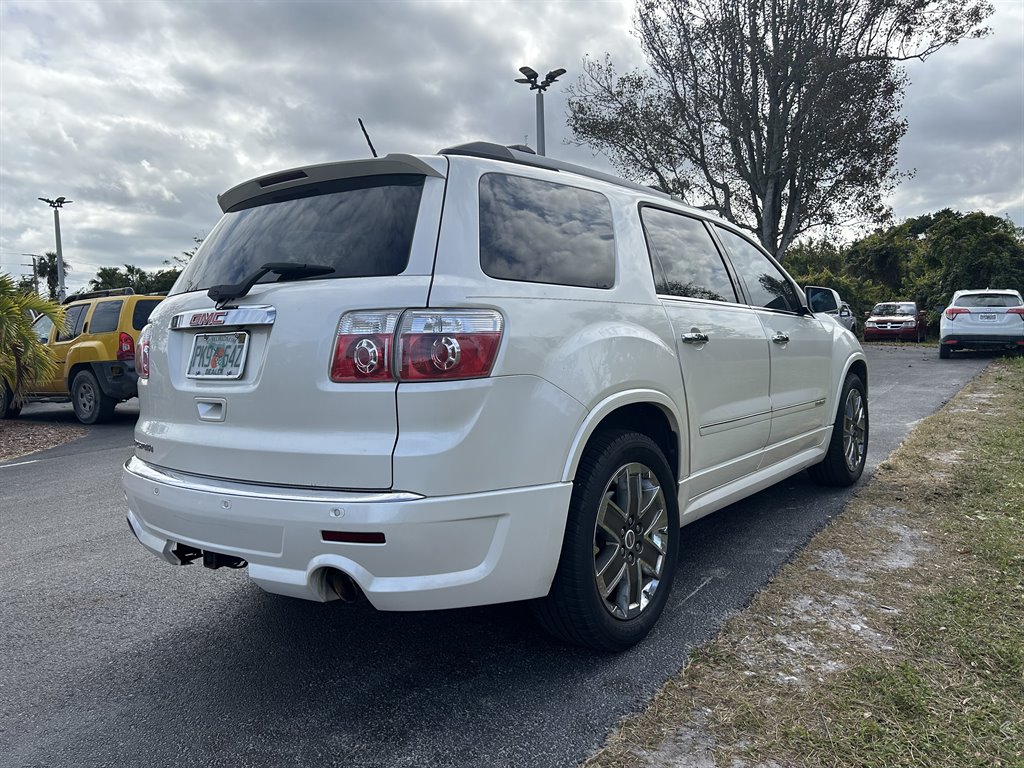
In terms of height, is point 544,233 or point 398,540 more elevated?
point 544,233

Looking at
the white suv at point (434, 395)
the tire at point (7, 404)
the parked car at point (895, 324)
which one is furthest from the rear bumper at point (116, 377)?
the parked car at point (895, 324)

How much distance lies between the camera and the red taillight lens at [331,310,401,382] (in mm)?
2283

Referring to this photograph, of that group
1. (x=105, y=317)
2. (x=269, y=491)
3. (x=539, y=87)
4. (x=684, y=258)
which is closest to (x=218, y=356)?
(x=269, y=491)

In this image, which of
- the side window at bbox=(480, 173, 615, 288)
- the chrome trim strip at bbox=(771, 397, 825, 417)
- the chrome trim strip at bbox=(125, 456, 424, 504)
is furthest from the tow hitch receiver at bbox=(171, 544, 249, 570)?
the chrome trim strip at bbox=(771, 397, 825, 417)

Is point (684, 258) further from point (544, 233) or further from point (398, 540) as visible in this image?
point (398, 540)

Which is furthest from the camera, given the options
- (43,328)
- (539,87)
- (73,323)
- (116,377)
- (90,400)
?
(539,87)

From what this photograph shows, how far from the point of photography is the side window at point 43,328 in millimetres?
11227

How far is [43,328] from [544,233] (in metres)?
11.3

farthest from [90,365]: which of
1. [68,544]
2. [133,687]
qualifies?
[133,687]

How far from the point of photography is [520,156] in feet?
9.66

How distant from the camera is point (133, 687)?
2678 millimetres

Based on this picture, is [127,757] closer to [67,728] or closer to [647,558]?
[67,728]

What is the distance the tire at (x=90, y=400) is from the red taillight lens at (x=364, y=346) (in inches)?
379

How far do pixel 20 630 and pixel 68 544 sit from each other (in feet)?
4.54
